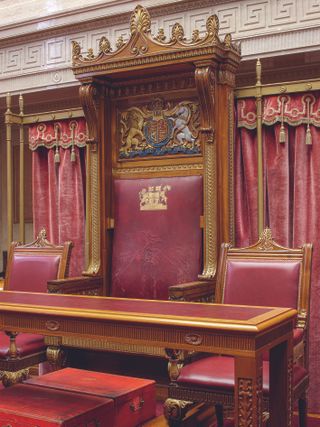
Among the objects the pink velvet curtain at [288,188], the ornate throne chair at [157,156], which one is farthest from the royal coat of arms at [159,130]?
the pink velvet curtain at [288,188]

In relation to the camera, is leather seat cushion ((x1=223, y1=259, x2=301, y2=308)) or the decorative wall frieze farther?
the decorative wall frieze

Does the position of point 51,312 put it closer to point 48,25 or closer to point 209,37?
point 209,37

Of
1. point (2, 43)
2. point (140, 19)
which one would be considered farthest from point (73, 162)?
point (2, 43)

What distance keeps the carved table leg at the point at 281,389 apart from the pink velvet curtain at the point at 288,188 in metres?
1.07

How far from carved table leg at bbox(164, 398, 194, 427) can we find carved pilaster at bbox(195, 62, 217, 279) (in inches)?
35.3

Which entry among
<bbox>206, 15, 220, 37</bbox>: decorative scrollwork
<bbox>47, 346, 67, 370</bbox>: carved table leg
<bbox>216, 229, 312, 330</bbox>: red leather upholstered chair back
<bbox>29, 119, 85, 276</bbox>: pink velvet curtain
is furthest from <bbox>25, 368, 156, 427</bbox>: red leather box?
<bbox>206, 15, 220, 37</bbox>: decorative scrollwork

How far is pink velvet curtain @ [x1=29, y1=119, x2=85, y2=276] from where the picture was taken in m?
3.88

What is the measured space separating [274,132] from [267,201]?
0.39 metres

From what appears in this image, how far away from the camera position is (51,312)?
2.11 meters

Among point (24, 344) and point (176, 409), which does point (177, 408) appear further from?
point (24, 344)

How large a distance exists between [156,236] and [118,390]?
42.1 inches

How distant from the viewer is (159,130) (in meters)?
3.54

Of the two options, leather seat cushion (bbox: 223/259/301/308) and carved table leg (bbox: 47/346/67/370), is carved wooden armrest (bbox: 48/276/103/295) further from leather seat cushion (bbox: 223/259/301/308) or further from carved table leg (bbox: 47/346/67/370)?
leather seat cushion (bbox: 223/259/301/308)

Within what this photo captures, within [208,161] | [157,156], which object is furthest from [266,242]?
[157,156]
